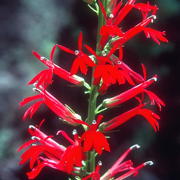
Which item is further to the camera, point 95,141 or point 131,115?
Answer: point 131,115

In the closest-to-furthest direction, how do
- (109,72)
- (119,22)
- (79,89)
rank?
(109,72)
(119,22)
(79,89)

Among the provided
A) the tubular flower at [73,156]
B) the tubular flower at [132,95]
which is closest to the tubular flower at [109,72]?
the tubular flower at [132,95]

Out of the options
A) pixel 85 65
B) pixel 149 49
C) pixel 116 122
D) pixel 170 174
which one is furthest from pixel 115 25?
pixel 170 174

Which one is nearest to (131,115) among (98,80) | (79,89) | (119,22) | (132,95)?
(132,95)

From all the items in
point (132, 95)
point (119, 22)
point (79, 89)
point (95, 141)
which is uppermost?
point (119, 22)

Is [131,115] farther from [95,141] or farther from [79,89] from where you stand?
[79,89]

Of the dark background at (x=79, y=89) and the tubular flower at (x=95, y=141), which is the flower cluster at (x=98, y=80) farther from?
the dark background at (x=79, y=89)

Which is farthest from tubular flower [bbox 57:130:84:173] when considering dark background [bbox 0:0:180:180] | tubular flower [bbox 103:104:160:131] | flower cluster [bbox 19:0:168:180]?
dark background [bbox 0:0:180:180]

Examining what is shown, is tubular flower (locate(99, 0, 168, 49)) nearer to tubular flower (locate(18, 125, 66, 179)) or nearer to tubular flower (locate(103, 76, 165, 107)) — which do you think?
tubular flower (locate(103, 76, 165, 107))
